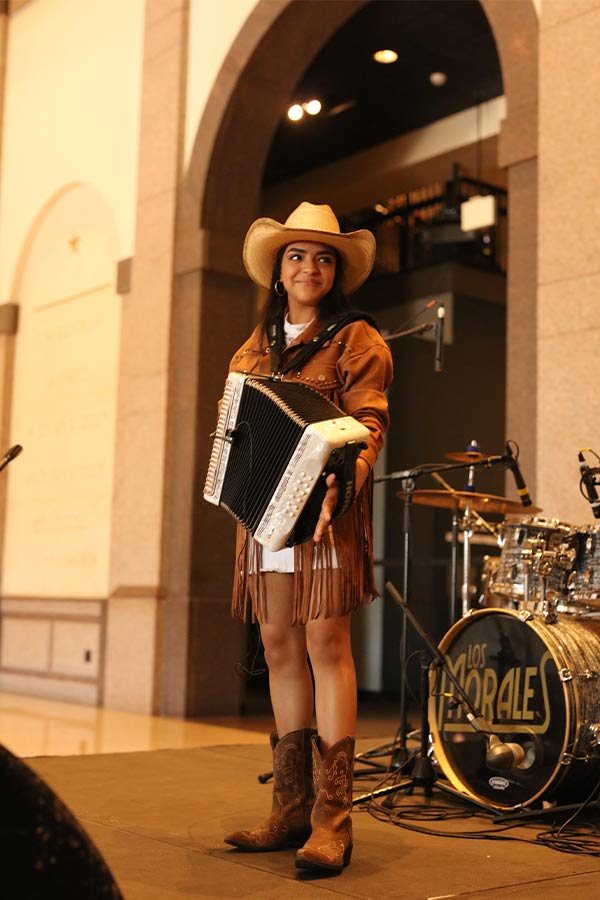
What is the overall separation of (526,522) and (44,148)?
6482 mm

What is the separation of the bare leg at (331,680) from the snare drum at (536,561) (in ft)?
3.41

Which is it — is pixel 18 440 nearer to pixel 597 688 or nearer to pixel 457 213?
pixel 457 213

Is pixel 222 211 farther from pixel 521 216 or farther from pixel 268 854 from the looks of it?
pixel 268 854

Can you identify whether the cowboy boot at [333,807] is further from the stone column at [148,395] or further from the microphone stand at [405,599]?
the stone column at [148,395]

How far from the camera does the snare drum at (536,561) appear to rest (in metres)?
3.55

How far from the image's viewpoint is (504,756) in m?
3.38

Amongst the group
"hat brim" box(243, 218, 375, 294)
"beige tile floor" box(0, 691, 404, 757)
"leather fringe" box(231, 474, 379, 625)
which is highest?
"hat brim" box(243, 218, 375, 294)

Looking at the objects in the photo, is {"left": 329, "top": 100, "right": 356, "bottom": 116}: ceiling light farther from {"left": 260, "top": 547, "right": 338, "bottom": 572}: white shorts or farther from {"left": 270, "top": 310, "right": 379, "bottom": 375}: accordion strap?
{"left": 260, "top": 547, "right": 338, "bottom": 572}: white shorts

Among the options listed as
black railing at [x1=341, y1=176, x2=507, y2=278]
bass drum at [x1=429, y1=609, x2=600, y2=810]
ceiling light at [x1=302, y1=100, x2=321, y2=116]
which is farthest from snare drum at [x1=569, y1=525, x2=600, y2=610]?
black railing at [x1=341, y1=176, x2=507, y2=278]

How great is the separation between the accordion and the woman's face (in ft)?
1.09

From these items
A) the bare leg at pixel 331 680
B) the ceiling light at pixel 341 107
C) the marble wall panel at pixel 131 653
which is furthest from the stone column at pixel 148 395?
the bare leg at pixel 331 680

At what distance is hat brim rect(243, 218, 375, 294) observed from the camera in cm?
298

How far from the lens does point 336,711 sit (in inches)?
107

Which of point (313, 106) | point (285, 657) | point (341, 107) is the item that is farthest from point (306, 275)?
point (341, 107)
